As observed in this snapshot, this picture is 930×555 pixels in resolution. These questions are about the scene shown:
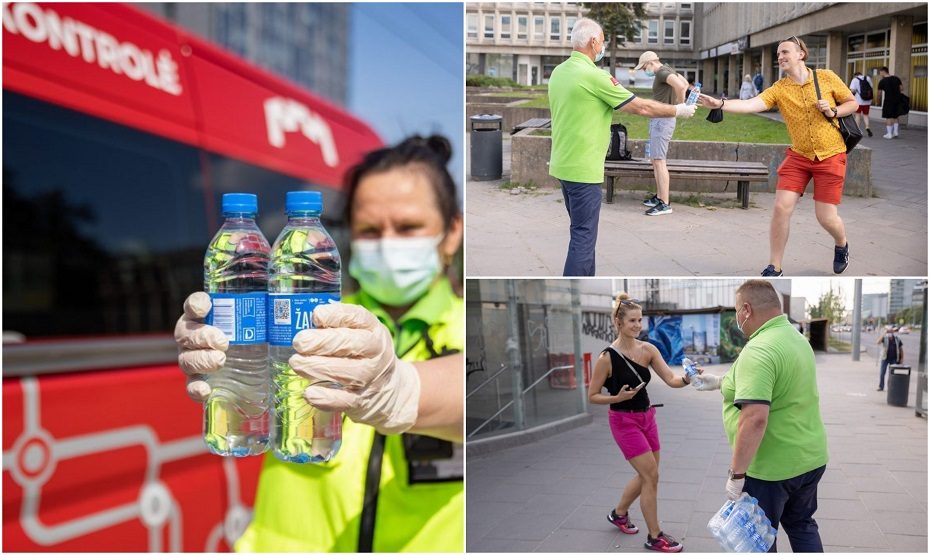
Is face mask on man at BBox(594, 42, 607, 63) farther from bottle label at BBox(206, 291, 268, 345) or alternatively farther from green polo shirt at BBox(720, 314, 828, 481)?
bottle label at BBox(206, 291, 268, 345)

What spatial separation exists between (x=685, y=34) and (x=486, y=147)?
3.13 ft

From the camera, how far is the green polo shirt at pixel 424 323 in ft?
8.60

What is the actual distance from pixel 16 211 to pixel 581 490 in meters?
2.09

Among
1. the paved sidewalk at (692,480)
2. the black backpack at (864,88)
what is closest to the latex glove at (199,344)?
the paved sidewalk at (692,480)

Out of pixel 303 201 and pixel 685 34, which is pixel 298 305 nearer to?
pixel 303 201

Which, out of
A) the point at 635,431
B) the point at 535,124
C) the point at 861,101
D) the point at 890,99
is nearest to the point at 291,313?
the point at 635,431

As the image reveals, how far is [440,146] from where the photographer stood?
3289 millimetres

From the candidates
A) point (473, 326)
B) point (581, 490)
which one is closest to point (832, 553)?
point (581, 490)

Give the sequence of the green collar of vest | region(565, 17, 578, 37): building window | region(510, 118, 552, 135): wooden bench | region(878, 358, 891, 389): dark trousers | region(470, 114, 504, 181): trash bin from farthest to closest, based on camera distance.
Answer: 1. region(510, 118, 552, 135): wooden bench
2. region(470, 114, 504, 181): trash bin
3. region(565, 17, 578, 37): building window
4. region(878, 358, 891, 389): dark trousers
5. the green collar of vest

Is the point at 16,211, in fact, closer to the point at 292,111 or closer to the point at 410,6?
the point at 292,111

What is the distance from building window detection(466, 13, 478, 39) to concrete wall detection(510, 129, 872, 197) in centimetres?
60

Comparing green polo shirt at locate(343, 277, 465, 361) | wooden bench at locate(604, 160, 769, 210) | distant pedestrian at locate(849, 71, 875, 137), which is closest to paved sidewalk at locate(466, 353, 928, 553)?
green polo shirt at locate(343, 277, 465, 361)

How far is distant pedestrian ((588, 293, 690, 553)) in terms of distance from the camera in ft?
9.32

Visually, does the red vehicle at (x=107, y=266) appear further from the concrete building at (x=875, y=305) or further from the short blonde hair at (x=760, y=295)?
the concrete building at (x=875, y=305)
